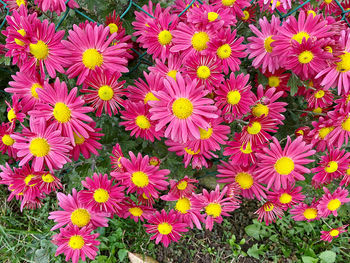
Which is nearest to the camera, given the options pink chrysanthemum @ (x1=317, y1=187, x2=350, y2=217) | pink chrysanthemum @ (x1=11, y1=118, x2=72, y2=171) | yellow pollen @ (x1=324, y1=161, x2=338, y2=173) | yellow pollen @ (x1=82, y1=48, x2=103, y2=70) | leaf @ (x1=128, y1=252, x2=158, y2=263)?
pink chrysanthemum @ (x1=11, y1=118, x2=72, y2=171)

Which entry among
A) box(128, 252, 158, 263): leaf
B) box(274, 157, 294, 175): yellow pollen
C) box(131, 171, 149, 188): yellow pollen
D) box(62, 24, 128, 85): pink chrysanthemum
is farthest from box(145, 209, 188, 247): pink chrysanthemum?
box(62, 24, 128, 85): pink chrysanthemum

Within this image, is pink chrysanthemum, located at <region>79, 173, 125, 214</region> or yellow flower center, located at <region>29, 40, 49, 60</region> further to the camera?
pink chrysanthemum, located at <region>79, 173, 125, 214</region>

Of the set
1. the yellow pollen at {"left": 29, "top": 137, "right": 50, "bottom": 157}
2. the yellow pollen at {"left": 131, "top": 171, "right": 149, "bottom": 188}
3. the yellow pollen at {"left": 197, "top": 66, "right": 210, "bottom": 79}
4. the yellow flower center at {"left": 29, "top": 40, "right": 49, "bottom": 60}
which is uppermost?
the yellow pollen at {"left": 197, "top": 66, "right": 210, "bottom": 79}

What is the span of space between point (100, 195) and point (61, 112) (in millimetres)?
425

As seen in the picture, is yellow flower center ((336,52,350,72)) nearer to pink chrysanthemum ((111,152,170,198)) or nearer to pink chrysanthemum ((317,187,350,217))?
pink chrysanthemum ((317,187,350,217))

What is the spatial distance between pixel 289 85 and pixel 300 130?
0.81 feet

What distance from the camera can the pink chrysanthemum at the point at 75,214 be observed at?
1.45 meters

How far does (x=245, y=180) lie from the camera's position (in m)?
1.67

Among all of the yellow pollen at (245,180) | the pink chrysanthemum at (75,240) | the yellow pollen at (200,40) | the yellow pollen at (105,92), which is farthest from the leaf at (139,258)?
the yellow pollen at (200,40)

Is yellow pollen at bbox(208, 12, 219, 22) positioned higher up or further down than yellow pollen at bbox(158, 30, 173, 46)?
higher up

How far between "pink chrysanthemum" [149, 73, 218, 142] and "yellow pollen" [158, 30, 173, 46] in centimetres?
33

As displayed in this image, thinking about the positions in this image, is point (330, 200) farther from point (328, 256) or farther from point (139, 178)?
point (139, 178)

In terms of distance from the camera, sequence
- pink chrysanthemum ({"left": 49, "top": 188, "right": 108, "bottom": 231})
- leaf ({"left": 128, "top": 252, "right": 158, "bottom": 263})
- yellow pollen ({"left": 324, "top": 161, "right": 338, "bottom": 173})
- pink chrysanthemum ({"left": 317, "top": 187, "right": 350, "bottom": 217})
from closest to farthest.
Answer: pink chrysanthemum ({"left": 49, "top": 188, "right": 108, "bottom": 231}) < yellow pollen ({"left": 324, "top": 161, "right": 338, "bottom": 173}) < pink chrysanthemum ({"left": 317, "top": 187, "right": 350, "bottom": 217}) < leaf ({"left": 128, "top": 252, "right": 158, "bottom": 263})

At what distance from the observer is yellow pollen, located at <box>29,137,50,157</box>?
4.14ft
